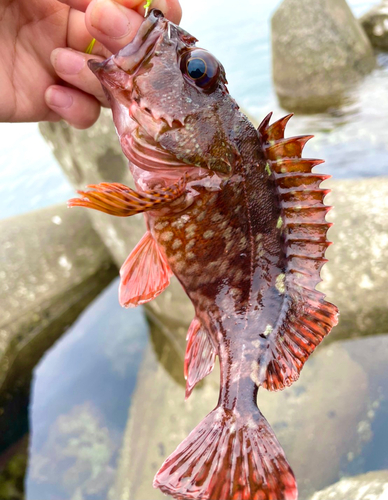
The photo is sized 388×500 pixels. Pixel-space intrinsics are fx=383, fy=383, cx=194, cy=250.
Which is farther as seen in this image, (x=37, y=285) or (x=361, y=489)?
(x=37, y=285)

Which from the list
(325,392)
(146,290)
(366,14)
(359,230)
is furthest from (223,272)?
(366,14)

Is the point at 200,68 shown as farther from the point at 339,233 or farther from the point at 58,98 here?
the point at 339,233

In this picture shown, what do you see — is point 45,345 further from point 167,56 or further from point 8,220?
point 167,56

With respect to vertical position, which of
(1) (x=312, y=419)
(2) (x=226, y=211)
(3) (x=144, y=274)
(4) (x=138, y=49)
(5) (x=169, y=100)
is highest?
(4) (x=138, y=49)

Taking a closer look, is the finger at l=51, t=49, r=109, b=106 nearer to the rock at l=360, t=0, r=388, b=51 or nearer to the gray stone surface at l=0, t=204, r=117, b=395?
the gray stone surface at l=0, t=204, r=117, b=395

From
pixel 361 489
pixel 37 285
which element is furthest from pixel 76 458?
pixel 361 489

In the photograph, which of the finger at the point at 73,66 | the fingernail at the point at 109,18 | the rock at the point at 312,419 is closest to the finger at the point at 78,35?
the finger at the point at 73,66

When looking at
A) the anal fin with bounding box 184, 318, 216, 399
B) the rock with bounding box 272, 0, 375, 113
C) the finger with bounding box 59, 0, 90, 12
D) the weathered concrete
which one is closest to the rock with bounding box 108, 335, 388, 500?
the weathered concrete
